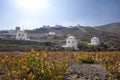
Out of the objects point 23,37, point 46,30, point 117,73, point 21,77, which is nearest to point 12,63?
point 21,77

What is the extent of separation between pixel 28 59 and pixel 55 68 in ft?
3.60

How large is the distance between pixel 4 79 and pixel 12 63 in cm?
177

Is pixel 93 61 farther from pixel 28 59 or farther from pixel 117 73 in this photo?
pixel 28 59

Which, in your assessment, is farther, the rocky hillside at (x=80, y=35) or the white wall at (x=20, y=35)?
the rocky hillside at (x=80, y=35)

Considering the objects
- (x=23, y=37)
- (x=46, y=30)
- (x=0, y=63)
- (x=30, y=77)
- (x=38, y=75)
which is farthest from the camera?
(x=46, y=30)

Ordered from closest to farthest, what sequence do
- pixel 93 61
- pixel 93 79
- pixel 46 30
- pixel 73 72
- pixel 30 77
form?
pixel 30 77
pixel 93 79
pixel 73 72
pixel 93 61
pixel 46 30

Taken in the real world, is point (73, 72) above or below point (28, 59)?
below

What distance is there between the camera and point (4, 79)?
7.68 meters

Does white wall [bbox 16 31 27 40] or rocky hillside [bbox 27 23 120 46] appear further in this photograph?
rocky hillside [bbox 27 23 120 46]

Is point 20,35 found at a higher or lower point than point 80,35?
lower

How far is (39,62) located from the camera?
26.7 ft

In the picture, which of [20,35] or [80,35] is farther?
[80,35]

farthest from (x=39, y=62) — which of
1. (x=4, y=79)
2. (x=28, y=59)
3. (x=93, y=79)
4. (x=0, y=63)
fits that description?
(x=0, y=63)

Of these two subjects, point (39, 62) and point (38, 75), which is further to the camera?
point (39, 62)
